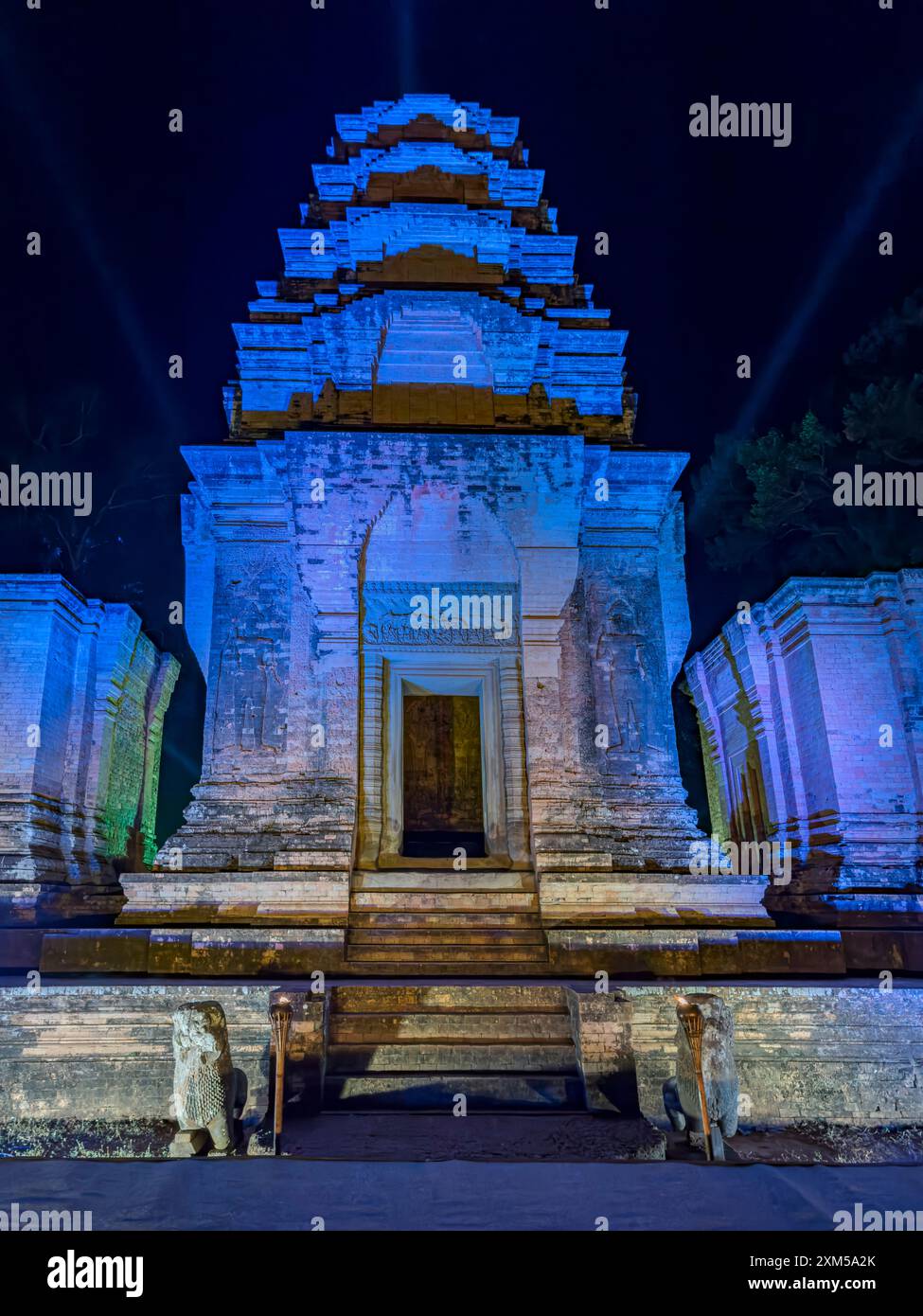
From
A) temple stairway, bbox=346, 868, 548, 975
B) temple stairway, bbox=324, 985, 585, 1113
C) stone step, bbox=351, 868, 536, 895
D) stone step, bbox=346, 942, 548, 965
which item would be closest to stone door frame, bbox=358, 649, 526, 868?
stone step, bbox=351, 868, 536, 895

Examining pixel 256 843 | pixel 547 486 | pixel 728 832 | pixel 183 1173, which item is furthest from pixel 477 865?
pixel 728 832

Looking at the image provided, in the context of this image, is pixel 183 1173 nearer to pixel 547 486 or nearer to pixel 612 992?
pixel 612 992

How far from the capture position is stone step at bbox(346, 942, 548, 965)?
8.66 m

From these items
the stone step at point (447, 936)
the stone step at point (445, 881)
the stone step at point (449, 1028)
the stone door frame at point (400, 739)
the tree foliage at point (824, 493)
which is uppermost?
the tree foliage at point (824, 493)

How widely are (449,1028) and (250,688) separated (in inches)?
236

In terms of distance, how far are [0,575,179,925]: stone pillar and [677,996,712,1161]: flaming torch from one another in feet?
32.2

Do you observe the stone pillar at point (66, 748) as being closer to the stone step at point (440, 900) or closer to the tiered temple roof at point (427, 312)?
the tiered temple roof at point (427, 312)

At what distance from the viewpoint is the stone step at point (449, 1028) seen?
7160 mm

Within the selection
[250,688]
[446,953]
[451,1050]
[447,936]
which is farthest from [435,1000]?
[250,688]

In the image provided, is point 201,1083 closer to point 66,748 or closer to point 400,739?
point 400,739

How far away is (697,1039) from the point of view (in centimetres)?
549

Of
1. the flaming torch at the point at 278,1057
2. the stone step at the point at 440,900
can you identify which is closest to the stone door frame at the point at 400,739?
the stone step at the point at 440,900

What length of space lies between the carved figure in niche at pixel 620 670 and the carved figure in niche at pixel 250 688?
4.76m
